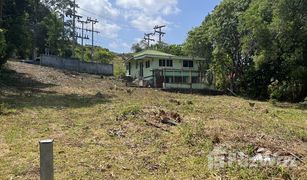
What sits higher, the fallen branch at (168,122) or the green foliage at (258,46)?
the green foliage at (258,46)

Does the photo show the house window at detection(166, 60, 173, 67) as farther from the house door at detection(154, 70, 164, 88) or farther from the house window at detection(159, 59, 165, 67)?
the house door at detection(154, 70, 164, 88)

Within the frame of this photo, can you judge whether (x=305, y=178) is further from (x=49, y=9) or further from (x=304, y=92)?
(x=49, y=9)

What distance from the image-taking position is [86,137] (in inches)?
375

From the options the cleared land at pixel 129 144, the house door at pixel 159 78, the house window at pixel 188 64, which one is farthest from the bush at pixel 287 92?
the cleared land at pixel 129 144

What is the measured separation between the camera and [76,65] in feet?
132

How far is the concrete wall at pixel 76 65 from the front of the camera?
39031mm

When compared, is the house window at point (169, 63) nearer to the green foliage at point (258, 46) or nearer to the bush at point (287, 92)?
the green foliage at point (258, 46)

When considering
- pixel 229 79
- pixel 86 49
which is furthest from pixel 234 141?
pixel 86 49

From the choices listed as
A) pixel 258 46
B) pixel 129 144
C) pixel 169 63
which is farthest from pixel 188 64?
pixel 129 144

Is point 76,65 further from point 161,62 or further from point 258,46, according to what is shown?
point 258,46

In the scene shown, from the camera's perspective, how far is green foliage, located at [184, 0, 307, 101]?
23781 mm

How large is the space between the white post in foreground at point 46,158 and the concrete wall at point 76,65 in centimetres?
3589

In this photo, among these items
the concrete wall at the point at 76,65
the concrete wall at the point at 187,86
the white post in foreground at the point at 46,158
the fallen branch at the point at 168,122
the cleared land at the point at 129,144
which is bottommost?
the cleared land at the point at 129,144

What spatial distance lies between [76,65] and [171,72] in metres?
9.92
